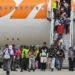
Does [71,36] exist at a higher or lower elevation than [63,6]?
lower

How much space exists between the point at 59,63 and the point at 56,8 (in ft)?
12.6

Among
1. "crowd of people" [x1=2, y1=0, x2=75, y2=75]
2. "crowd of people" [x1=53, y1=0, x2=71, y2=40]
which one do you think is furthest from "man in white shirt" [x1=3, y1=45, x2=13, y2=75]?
"crowd of people" [x1=53, y1=0, x2=71, y2=40]

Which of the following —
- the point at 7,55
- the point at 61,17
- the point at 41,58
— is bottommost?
the point at 41,58

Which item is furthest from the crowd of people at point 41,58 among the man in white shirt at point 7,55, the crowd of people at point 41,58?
the man in white shirt at point 7,55

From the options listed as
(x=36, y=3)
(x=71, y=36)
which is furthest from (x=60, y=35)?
(x=36, y=3)

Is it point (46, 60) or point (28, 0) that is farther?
point (28, 0)

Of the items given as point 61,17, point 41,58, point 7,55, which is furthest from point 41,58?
point 7,55

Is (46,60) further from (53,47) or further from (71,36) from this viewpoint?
(71,36)

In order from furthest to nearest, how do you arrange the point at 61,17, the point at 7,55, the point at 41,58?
the point at 61,17
the point at 41,58
the point at 7,55

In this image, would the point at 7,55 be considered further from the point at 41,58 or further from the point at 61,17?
the point at 61,17

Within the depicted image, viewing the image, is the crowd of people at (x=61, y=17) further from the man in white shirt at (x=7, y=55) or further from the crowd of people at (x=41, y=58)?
the man in white shirt at (x=7, y=55)

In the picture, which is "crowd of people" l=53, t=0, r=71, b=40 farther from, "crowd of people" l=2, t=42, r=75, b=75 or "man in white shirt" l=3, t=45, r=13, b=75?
"man in white shirt" l=3, t=45, r=13, b=75

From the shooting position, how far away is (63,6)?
29453mm

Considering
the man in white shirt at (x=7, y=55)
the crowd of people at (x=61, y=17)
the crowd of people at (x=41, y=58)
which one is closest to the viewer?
the man in white shirt at (x=7, y=55)
